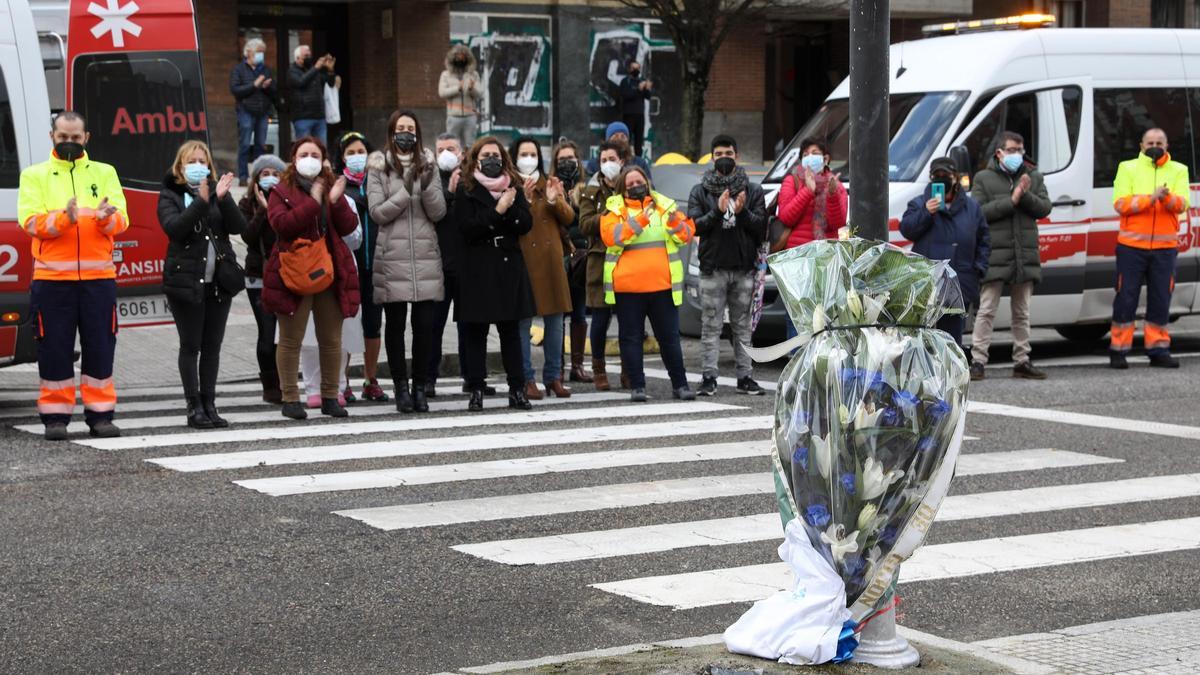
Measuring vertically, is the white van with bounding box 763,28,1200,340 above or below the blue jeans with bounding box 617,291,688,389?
above

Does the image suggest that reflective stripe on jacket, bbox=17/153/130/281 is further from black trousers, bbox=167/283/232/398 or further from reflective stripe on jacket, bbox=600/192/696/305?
reflective stripe on jacket, bbox=600/192/696/305

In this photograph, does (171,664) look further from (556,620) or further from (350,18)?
(350,18)

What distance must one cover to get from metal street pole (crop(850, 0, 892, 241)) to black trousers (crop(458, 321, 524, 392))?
6.98m

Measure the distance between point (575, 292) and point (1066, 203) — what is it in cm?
471

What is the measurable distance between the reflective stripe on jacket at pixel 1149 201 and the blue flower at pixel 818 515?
10.2 m

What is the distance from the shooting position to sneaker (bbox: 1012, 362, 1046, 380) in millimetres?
14719

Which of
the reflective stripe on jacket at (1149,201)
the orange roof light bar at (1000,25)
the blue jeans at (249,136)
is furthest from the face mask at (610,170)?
the blue jeans at (249,136)

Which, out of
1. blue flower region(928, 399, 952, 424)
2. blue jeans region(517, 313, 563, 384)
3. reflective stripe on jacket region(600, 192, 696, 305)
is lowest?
blue jeans region(517, 313, 563, 384)

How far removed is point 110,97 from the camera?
13609mm

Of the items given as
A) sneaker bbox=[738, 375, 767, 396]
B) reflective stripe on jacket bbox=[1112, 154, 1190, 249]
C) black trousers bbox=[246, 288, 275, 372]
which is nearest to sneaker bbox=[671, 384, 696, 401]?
sneaker bbox=[738, 375, 767, 396]

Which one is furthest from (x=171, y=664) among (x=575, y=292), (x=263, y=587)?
(x=575, y=292)

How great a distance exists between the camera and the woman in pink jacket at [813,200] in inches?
558

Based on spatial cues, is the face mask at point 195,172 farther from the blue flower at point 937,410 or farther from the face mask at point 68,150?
the blue flower at point 937,410

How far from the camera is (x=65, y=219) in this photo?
11.0 m
